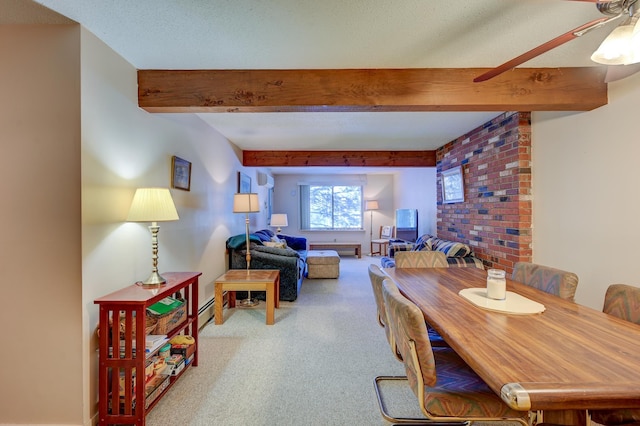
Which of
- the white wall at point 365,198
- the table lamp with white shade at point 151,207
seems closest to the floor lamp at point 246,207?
the table lamp with white shade at point 151,207

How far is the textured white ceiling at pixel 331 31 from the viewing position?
1.40 metres

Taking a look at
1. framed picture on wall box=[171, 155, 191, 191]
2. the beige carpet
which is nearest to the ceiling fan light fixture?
the beige carpet

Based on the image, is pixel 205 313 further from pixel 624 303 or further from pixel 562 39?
pixel 562 39

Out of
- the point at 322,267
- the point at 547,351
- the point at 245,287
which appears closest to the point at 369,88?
the point at 547,351

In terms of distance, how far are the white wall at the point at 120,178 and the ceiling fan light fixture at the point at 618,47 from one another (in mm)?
2566

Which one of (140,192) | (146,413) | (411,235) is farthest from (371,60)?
(411,235)

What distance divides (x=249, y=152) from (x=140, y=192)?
3.13 m

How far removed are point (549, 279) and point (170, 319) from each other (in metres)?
2.49

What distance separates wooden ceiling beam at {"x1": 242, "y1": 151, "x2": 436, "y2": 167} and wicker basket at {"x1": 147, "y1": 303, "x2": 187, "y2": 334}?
3.16 metres

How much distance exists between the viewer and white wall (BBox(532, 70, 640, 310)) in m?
2.00

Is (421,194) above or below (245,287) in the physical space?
above

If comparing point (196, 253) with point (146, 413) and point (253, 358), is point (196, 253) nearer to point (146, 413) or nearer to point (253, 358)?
point (253, 358)

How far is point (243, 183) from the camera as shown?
15.8 feet

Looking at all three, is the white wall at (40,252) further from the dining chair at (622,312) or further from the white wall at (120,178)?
the dining chair at (622,312)
